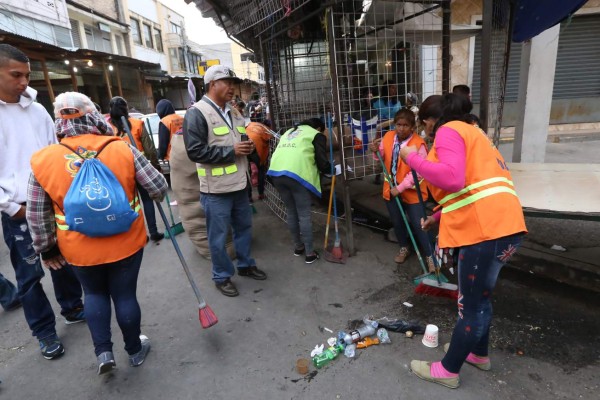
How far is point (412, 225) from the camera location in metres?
3.82

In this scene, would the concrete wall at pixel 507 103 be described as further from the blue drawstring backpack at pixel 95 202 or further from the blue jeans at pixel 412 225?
the blue drawstring backpack at pixel 95 202

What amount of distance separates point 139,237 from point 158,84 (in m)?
24.2

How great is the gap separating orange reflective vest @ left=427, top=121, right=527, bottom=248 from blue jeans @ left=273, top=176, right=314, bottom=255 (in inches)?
80.2

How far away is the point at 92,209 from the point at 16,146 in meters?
1.10

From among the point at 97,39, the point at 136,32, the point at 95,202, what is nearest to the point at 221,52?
the point at 136,32

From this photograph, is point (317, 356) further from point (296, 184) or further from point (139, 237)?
point (296, 184)

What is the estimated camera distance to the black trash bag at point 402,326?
108 inches

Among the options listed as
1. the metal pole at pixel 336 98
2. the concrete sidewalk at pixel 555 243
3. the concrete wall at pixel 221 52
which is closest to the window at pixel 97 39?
the concrete wall at pixel 221 52

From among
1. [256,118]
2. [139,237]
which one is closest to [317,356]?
[139,237]

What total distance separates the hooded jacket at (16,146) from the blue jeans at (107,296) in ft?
2.68

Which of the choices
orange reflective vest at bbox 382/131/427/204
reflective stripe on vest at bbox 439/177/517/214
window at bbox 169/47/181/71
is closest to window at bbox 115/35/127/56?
window at bbox 169/47/181/71

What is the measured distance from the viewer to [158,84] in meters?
23.7

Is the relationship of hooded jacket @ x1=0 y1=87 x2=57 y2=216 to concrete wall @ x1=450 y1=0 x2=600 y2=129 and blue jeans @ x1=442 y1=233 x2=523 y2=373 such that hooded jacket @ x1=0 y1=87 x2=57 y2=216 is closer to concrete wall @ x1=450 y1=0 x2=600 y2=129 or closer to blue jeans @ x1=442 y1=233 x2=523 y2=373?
blue jeans @ x1=442 y1=233 x2=523 y2=373

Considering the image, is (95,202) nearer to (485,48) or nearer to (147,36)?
(485,48)
